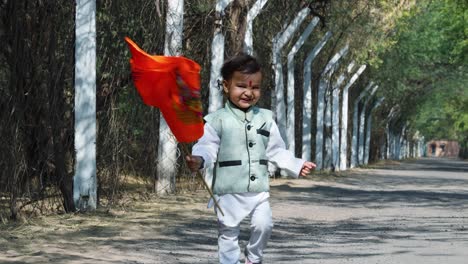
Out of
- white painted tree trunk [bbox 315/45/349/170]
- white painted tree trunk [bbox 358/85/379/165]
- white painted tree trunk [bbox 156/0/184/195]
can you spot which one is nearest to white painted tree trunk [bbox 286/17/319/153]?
white painted tree trunk [bbox 315/45/349/170]

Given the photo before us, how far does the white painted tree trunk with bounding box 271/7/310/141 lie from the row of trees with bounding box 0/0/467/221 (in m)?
0.04

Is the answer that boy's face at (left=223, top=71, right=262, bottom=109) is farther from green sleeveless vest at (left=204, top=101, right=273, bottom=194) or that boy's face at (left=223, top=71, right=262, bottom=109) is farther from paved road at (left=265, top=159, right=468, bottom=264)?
paved road at (left=265, top=159, right=468, bottom=264)

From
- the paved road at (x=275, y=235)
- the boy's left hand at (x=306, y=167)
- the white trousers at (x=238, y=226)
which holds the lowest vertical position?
the paved road at (x=275, y=235)

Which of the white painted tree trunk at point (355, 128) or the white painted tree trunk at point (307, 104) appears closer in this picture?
the white painted tree trunk at point (307, 104)

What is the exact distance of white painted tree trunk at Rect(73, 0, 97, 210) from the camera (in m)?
14.9

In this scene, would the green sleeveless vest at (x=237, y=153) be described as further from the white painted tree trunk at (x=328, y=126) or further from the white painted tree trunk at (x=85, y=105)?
the white painted tree trunk at (x=328, y=126)

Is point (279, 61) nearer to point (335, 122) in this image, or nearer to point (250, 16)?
point (250, 16)

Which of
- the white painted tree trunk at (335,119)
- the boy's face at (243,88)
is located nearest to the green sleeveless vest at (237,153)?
the boy's face at (243,88)

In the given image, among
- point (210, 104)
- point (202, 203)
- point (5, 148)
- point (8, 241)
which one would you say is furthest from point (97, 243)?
point (210, 104)

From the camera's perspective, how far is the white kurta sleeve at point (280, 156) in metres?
7.87

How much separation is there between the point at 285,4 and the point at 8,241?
65.2ft

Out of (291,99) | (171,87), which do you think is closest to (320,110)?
(291,99)

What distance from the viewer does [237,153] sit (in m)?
7.75

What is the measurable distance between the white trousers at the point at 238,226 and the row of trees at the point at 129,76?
18.6 feet
